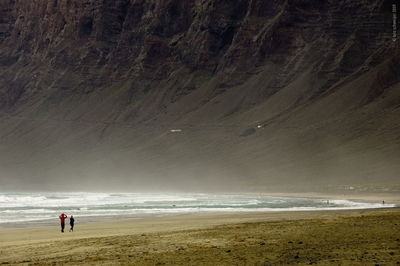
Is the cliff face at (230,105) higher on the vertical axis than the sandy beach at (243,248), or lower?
higher

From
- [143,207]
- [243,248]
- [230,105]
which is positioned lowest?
[243,248]

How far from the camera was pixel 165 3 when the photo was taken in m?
196

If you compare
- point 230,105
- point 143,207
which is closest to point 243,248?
point 143,207

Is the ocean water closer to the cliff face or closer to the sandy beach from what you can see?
the sandy beach

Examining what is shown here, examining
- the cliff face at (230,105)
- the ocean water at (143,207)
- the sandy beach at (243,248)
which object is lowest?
the sandy beach at (243,248)

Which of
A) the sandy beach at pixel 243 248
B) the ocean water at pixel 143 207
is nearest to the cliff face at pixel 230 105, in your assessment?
the ocean water at pixel 143 207

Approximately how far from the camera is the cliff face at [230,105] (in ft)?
431

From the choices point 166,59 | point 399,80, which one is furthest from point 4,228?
point 166,59

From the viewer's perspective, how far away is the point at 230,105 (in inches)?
6511

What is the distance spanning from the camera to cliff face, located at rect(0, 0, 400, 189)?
13125cm

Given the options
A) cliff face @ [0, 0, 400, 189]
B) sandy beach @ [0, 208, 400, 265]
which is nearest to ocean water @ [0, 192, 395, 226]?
sandy beach @ [0, 208, 400, 265]

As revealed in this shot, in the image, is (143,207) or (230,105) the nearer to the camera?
(143,207)

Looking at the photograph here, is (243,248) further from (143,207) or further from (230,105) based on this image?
(230,105)

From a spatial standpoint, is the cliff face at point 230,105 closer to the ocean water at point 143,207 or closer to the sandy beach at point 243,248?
the ocean water at point 143,207
